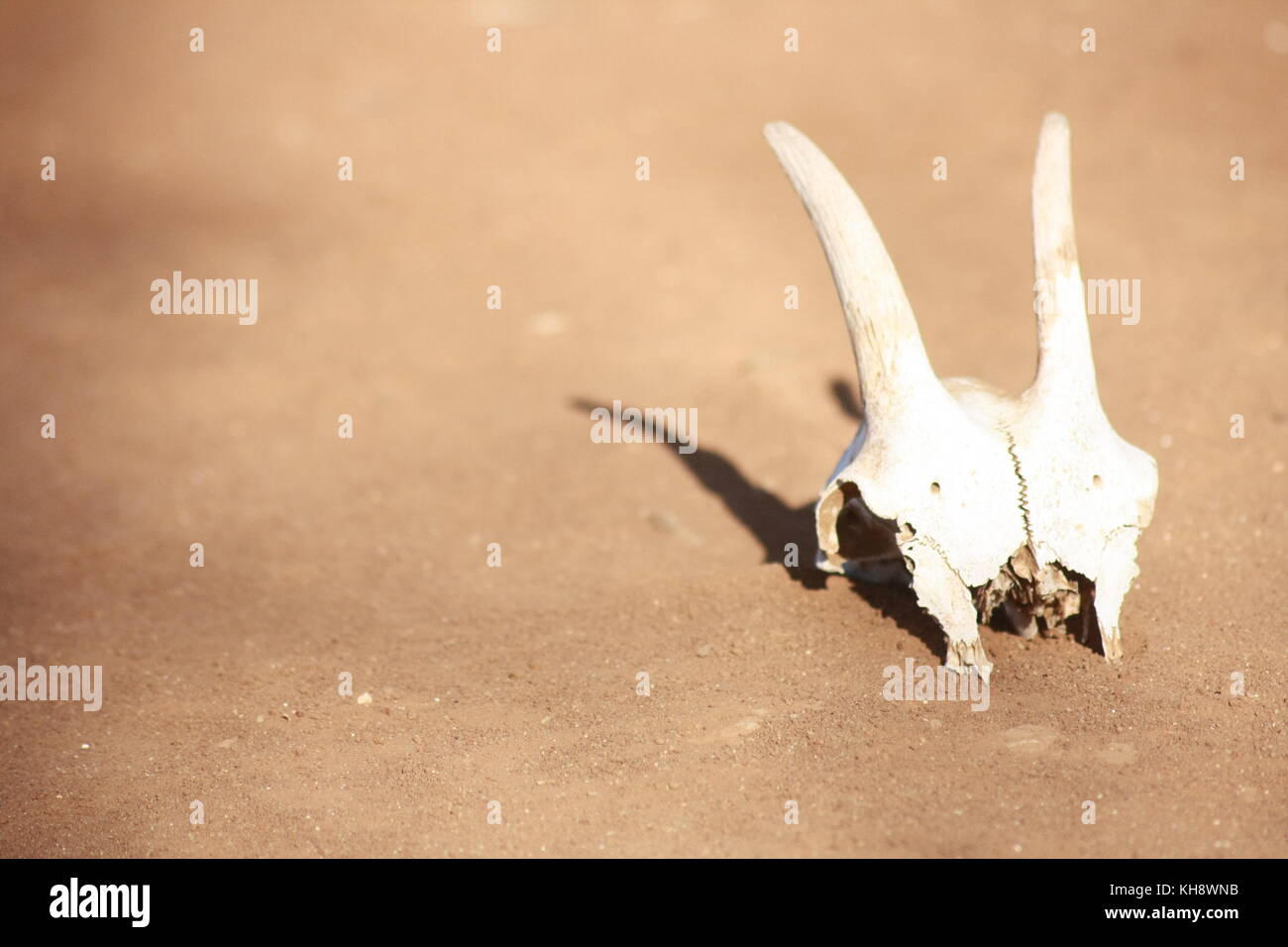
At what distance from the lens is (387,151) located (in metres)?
12.7

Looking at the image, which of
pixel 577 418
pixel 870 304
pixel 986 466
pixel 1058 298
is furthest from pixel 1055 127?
pixel 577 418

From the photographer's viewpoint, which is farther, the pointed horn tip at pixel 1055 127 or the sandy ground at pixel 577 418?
the pointed horn tip at pixel 1055 127

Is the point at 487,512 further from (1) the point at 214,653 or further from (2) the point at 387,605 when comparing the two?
(1) the point at 214,653

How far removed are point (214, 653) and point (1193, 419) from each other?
5964mm

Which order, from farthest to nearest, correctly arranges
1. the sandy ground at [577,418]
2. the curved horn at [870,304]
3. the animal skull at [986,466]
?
the curved horn at [870,304], the animal skull at [986,466], the sandy ground at [577,418]

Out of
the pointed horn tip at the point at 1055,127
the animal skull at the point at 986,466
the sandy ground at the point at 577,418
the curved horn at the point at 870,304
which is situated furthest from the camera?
the pointed horn tip at the point at 1055,127

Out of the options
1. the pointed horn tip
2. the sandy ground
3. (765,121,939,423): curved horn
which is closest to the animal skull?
(765,121,939,423): curved horn

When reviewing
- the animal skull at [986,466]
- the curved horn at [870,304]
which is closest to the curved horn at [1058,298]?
the animal skull at [986,466]

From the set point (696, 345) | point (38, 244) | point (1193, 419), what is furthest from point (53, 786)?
point (38, 244)

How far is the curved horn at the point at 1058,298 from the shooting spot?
207 inches

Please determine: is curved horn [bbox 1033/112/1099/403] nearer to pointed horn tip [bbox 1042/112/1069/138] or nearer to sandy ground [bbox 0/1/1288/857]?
pointed horn tip [bbox 1042/112/1069/138]

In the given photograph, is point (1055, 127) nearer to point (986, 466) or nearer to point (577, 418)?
point (986, 466)

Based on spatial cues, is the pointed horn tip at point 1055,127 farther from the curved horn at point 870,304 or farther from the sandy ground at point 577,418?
the sandy ground at point 577,418

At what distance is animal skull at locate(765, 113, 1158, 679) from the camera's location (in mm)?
4945
